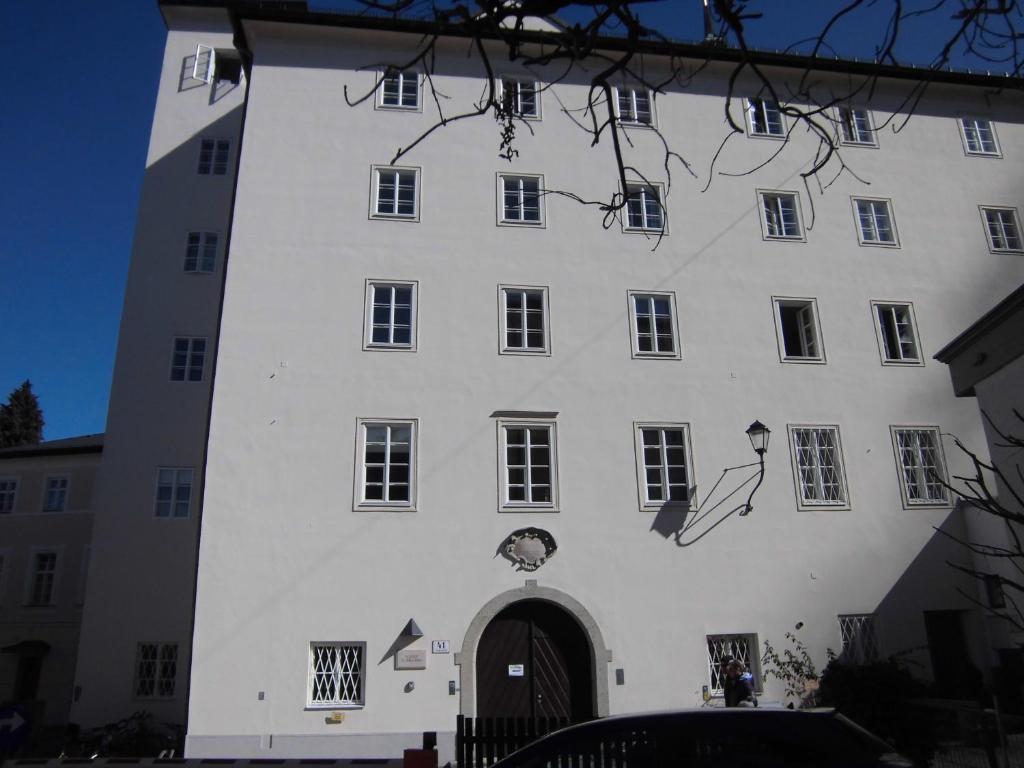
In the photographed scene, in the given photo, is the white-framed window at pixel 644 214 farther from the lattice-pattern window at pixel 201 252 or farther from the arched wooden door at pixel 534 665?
the lattice-pattern window at pixel 201 252

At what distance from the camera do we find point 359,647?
16.4m

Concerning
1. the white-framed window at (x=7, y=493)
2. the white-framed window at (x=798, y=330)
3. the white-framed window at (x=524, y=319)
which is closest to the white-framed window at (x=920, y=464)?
the white-framed window at (x=798, y=330)

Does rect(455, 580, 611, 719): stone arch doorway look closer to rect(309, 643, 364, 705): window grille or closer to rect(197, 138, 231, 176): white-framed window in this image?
rect(309, 643, 364, 705): window grille

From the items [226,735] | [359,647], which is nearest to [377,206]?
[359,647]

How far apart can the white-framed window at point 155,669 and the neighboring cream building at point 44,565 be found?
7364 mm

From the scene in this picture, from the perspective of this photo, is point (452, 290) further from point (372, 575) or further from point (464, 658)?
point (464, 658)

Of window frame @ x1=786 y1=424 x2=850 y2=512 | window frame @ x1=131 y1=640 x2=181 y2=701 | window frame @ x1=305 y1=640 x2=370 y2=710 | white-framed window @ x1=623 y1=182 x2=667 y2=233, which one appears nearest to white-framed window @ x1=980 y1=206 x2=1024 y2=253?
window frame @ x1=786 y1=424 x2=850 y2=512

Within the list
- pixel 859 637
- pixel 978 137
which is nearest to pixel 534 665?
pixel 859 637

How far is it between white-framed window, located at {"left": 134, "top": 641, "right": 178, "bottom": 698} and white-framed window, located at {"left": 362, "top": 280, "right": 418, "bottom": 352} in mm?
10541

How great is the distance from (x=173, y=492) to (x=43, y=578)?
32.8 ft

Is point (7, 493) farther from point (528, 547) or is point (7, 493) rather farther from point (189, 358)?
point (528, 547)

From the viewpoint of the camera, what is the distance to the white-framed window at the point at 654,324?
63.0 feet

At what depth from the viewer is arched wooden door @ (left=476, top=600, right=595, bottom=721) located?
16.8m

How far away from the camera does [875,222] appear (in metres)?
21.5
